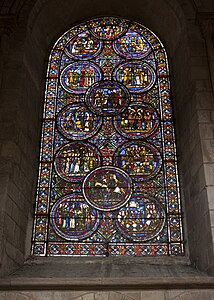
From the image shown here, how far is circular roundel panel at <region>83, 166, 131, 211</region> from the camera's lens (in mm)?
6734

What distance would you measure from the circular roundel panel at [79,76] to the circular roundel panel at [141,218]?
239 centimetres

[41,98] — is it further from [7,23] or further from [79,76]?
[7,23]

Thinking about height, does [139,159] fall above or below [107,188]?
above

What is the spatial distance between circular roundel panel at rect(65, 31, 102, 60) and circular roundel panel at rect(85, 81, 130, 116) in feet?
2.48

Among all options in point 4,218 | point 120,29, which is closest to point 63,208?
point 4,218

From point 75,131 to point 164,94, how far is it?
173 centimetres

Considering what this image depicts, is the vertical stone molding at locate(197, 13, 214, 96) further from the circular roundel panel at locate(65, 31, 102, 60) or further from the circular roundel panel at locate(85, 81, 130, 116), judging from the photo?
the circular roundel panel at locate(65, 31, 102, 60)

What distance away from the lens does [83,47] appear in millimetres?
8438

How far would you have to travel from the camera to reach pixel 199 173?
601cm

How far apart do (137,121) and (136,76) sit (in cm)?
100

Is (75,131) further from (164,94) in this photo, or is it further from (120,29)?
(120,29)

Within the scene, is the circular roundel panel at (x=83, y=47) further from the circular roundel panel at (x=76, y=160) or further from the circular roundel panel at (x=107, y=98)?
the circular roundel panel at (x=76, y=160)

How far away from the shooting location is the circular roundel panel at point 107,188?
22.1ft

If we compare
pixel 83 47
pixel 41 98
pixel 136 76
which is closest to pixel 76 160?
pixel 41 98
